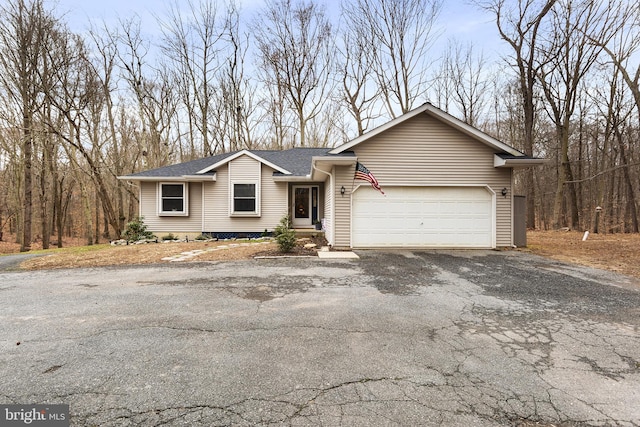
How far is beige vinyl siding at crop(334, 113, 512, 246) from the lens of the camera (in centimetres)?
998

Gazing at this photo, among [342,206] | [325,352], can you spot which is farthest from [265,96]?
[325,352]

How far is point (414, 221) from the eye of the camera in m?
9.97

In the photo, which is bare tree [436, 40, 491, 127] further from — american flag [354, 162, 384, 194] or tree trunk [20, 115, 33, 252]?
tree trunk [20, 115, 33, 252]

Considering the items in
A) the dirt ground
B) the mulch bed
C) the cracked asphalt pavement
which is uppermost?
the mulch bed

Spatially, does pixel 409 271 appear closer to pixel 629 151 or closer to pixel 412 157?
pixel 412 157

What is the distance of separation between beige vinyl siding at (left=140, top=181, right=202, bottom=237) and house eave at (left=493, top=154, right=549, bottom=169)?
11670 millimetres

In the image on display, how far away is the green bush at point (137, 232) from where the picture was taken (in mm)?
12909

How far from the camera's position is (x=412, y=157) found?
10023mm

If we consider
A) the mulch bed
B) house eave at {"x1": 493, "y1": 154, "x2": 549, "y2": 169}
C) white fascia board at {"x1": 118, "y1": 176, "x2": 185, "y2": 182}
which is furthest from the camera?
white fascia board at {"x1": 118, "y1": 176, "x2": 185, "y2": 182}

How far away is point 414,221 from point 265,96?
53.7 feet

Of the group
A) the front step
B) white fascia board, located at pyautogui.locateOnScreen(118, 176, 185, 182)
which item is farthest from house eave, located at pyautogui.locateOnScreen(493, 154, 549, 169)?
white fascia board, located at pyautogui.locateOnScreen(118, 176, 185, 182)

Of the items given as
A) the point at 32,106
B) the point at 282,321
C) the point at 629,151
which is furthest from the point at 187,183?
the point at 629,151

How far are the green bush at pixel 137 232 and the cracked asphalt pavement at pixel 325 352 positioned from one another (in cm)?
763

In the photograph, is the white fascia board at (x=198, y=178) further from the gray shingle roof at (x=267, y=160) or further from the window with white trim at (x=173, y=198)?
the window with white trim at (x=173, y=198)
